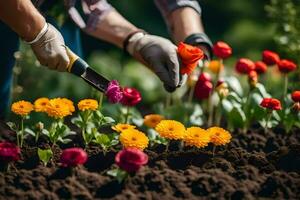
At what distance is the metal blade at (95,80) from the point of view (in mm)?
A: 2406

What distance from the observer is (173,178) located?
2.09 meters

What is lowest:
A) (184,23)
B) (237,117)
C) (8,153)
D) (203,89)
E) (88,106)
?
(8,153)

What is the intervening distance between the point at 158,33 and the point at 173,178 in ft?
14.5

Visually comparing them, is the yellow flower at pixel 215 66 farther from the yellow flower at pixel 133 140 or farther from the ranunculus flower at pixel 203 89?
the yellow flower at pixel 133 140

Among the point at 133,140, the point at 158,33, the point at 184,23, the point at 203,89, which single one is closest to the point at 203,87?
the point at 203,89

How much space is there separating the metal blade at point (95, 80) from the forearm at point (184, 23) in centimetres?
62

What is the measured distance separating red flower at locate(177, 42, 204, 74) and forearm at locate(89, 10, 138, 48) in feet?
1.33

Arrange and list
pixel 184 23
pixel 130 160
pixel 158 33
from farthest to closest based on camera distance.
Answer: pixel 158 33 → pixel 184 23 → pixel 130 160

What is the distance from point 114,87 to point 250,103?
757 millimetres

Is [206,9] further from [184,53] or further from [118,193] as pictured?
[118,193]

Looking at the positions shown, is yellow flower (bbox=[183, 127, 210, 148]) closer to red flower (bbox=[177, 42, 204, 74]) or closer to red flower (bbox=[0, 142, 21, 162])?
red flower (bbox=[177, 42, 204, 74])

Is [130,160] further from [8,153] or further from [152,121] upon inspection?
[152,121]

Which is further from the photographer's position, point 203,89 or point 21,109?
point 203,89

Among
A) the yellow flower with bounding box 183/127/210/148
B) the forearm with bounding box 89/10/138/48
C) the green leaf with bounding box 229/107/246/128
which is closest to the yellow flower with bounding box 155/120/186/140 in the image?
the yellow flower with bounding box 183/127/210/148
